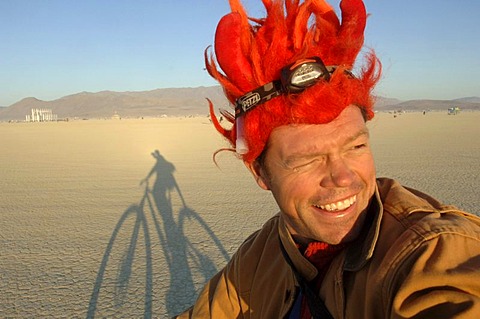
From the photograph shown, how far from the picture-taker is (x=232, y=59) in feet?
5.40

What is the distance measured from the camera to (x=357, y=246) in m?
1.29

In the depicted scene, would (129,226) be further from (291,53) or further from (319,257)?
(291,53)

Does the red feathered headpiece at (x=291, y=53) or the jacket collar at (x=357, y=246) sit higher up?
the red feathered headpiece at (x=291, y=53)

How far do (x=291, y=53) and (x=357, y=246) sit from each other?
787mm

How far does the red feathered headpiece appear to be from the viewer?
1562 millimetres

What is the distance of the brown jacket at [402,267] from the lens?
0.95m

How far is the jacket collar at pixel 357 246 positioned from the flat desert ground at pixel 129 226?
308cm

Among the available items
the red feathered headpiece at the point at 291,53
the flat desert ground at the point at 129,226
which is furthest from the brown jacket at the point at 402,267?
the flat desert ground at the point at 129,226

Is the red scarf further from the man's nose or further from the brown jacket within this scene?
the man's nose

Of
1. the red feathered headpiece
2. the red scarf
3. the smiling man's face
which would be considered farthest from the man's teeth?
the red feathered headpiece

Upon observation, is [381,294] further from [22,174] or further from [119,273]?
[22,174]

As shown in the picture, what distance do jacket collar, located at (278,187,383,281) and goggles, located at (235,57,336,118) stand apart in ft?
1.59

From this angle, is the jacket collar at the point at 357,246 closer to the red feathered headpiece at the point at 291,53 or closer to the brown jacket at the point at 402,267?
the brown jacket at the point at 402,267

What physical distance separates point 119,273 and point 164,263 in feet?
1.98
